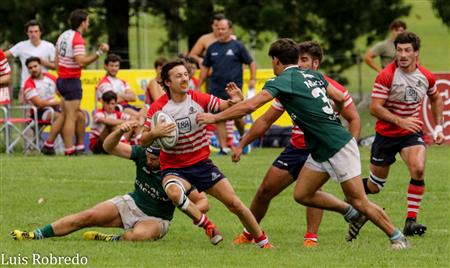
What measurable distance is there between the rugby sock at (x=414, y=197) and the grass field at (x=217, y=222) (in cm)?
26

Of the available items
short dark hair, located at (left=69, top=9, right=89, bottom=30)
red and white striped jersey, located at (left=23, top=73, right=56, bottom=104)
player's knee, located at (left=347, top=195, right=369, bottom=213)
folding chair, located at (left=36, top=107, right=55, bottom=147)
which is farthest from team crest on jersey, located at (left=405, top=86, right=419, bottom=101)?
red and white striped jersey, located at (left=23, top=73, right=56, bottom=104)

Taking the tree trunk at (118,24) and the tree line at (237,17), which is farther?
the tree trunk at (118,24)

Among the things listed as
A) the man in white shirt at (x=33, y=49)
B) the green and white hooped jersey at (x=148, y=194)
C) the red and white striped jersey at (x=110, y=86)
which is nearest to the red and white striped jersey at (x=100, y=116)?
the red and white striped jersey at (x=110, y=86)

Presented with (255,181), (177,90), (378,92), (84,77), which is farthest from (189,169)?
(84,77)

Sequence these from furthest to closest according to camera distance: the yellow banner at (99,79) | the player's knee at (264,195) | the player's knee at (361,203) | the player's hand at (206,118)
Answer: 1. the yellow banner at (99,79)
2. the player's knee at (264,195)
3. the player's knee at (361,203)
4. the player's hand at (206,118)

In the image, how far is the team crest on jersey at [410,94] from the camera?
38.0 ft

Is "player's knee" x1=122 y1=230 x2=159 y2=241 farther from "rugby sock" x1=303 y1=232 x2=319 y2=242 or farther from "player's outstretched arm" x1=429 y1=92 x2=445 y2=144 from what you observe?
"player's outstretched arm" x1=429 y1=92 x2=445 y2=144

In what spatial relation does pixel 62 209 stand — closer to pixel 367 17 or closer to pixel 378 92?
pixel 378 92

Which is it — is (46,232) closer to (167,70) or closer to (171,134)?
(171,134)

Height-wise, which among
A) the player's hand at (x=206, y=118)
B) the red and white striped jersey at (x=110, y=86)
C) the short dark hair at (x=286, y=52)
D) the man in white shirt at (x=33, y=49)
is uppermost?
the short dark hair at (x=286, y=52)

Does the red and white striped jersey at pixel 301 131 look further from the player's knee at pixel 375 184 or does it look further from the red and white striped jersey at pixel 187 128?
the player's knee at pixel 375 184

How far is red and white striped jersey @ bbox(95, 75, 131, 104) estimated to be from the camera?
18.5m

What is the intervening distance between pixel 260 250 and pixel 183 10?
53.5 ft

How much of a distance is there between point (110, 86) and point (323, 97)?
30.4 feet
